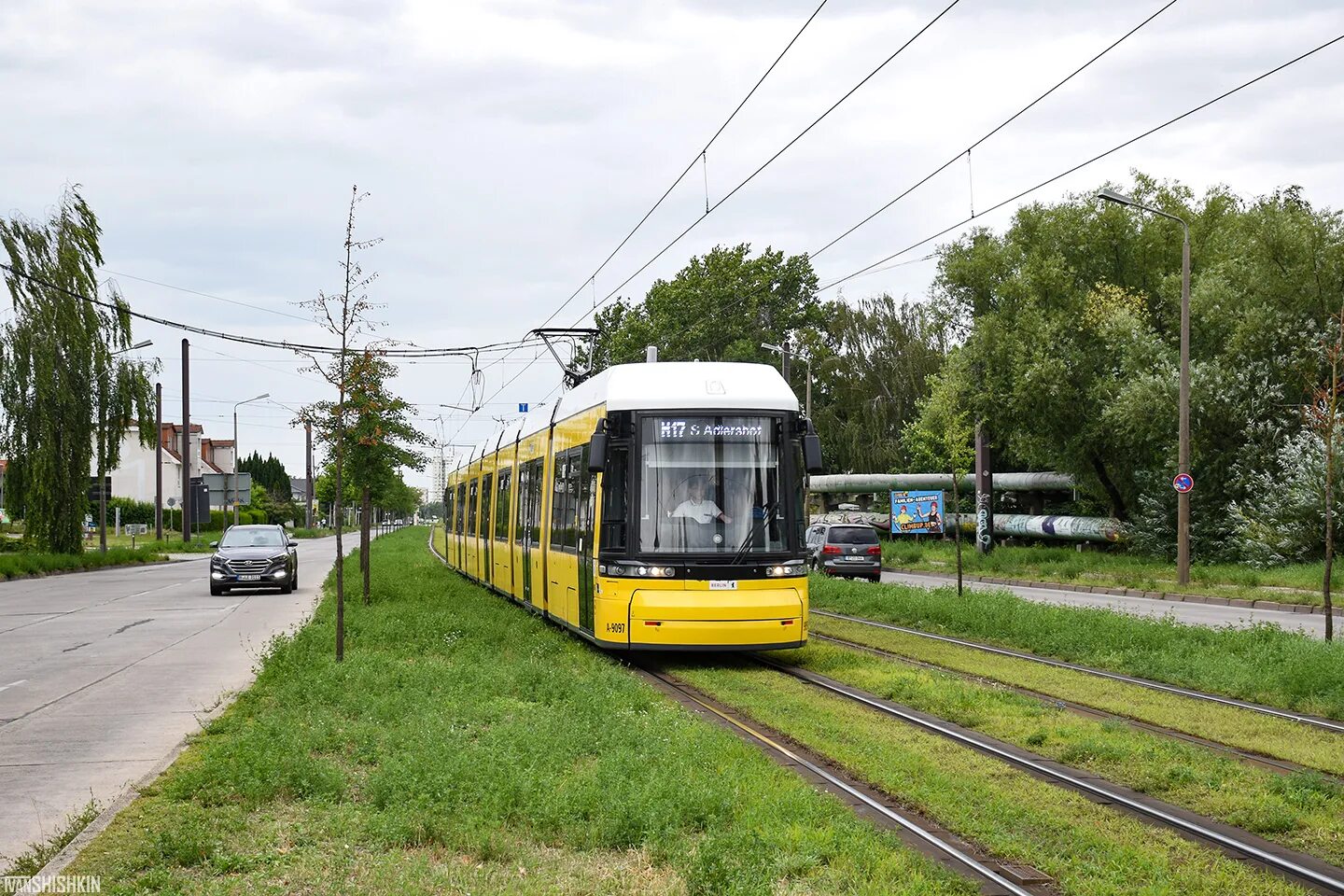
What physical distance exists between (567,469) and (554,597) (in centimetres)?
197

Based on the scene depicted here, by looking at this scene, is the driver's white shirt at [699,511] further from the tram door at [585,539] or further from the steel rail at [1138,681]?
the steel rail at [1138,681]

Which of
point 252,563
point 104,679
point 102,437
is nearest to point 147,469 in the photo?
point 102,437

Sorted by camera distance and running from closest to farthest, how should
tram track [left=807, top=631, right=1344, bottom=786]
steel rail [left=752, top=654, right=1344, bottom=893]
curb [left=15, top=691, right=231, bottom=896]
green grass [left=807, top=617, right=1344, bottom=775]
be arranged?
curb [left=15, top=691, right=231, bottom=896]
steel rail [left=752, top=654, right=1344, bottom=893]
tram track [left=807, top=631, right=1344, bottom=786]
green grass [left=807, top=617, right=1344, bottom=775]

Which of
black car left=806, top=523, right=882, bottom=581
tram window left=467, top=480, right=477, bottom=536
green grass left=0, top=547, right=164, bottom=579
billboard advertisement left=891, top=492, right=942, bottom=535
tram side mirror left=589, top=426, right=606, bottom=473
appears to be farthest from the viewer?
billboard advertisement left=891, top=492, right=942, bottom=535

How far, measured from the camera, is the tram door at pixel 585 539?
51.2ft

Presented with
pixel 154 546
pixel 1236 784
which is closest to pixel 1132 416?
pixel 1236 784

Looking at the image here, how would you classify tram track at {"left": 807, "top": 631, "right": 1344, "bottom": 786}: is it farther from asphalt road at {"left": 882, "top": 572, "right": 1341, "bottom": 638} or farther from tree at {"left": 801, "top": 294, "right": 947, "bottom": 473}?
tree at {"left": 801, "top": 294, "right": 947, "bottom": 473}

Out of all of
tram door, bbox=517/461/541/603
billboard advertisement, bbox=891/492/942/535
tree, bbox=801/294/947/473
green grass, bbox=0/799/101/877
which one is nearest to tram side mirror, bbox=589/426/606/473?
tram door, bbox=517/461/541/603

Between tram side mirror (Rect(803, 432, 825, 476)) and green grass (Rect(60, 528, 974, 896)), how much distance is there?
3635mm

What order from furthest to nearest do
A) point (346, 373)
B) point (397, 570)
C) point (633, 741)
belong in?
point (397, 570)
point (346, 373)
point (633, 741)

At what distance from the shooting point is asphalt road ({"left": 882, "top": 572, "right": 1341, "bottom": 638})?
22.8m

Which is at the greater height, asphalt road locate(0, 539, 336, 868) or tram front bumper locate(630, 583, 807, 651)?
tram front bumper locate(630, 583, 807, 651)

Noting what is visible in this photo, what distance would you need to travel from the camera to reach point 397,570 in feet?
123

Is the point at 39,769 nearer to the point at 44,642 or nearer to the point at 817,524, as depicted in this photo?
the point at 44,642
